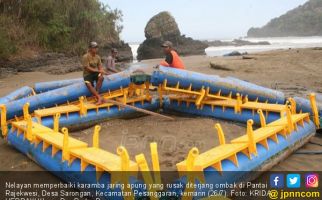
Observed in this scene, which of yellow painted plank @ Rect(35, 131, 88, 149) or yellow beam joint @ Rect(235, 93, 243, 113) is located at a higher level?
yellow beam joint @ Rect(235, 93, 243, 113)

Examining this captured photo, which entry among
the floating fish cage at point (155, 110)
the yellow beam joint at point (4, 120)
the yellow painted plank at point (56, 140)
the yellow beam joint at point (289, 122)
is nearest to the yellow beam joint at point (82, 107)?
the floating fish cage at point (155, 110)

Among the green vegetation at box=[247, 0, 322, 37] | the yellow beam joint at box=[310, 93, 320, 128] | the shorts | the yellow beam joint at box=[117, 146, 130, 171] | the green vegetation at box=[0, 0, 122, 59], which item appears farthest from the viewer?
the green vegetation at box=[247, 0, 322, 37]

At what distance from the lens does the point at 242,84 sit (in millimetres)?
7508

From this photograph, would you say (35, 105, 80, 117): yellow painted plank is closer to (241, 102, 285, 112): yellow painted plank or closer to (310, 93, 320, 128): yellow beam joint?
(241, 102, 285, 112): yellow painted plank

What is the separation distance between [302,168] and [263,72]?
10.6 metres

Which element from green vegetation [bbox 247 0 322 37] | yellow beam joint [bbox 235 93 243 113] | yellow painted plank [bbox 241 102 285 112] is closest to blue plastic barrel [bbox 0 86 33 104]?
yellow beam joint [bbox 235 93 243 113]

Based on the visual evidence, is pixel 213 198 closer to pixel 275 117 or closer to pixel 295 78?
pixel 275 117

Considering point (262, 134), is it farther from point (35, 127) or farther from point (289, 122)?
point (35, 127)

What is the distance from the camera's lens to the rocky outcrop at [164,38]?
3831 centimetres

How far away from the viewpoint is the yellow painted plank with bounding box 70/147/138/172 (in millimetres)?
3601

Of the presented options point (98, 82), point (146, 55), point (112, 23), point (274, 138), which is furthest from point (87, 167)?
point (146, 55)

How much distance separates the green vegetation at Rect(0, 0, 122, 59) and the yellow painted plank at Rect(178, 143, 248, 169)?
1659 centimetres

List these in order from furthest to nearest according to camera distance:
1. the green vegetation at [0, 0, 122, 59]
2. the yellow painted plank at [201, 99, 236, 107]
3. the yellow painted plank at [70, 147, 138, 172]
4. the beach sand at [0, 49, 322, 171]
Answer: the green vegetation at [0, 0, 122, 59], the yellow painted plank at [201, 99, 236, 107], the beach sand at [0, 49, 322, 171], the yellow painted plank at [70, 147, 138, 172]

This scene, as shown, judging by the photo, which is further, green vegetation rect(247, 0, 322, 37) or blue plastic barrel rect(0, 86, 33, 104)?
green vegetation rect(247, 0, 322, 37)
